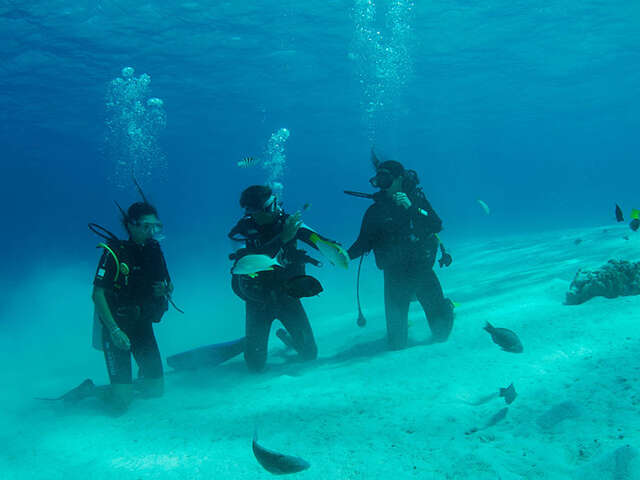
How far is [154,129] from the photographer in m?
39.2

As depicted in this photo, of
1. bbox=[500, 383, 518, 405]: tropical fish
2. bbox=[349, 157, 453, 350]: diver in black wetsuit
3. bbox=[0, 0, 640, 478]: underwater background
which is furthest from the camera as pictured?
bbox=[0, 0, 640, 478]: underwater background

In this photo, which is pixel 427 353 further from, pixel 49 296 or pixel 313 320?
pixel 49 296

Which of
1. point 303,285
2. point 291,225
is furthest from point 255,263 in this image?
point 291,225

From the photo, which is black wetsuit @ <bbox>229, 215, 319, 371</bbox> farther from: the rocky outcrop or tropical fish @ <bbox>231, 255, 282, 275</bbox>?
the rocky outcrop

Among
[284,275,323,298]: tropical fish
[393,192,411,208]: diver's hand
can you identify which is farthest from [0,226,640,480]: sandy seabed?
[393,192,411,208]: diver's hand

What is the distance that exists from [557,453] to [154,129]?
4219 centimetres

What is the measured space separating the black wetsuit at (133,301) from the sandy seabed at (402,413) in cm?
55

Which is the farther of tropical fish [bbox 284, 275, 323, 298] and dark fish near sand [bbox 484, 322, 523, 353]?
dark fish near sand [bbox 484, 322, 523, 353]

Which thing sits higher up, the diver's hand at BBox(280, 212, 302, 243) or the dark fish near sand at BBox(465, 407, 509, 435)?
the diver's hand at BBox(280, 212, 302, 243)

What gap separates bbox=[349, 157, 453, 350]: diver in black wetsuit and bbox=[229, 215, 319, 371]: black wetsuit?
999 mm

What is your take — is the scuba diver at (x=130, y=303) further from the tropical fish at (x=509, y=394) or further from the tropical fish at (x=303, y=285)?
the tropical fish at (x=509, y=394)

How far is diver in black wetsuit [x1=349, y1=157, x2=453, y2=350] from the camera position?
5.96 metres

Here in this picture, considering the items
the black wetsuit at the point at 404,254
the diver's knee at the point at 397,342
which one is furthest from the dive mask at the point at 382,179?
the diver's knee at the point at 397,342

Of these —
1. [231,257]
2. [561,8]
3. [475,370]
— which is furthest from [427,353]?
[561,8]
